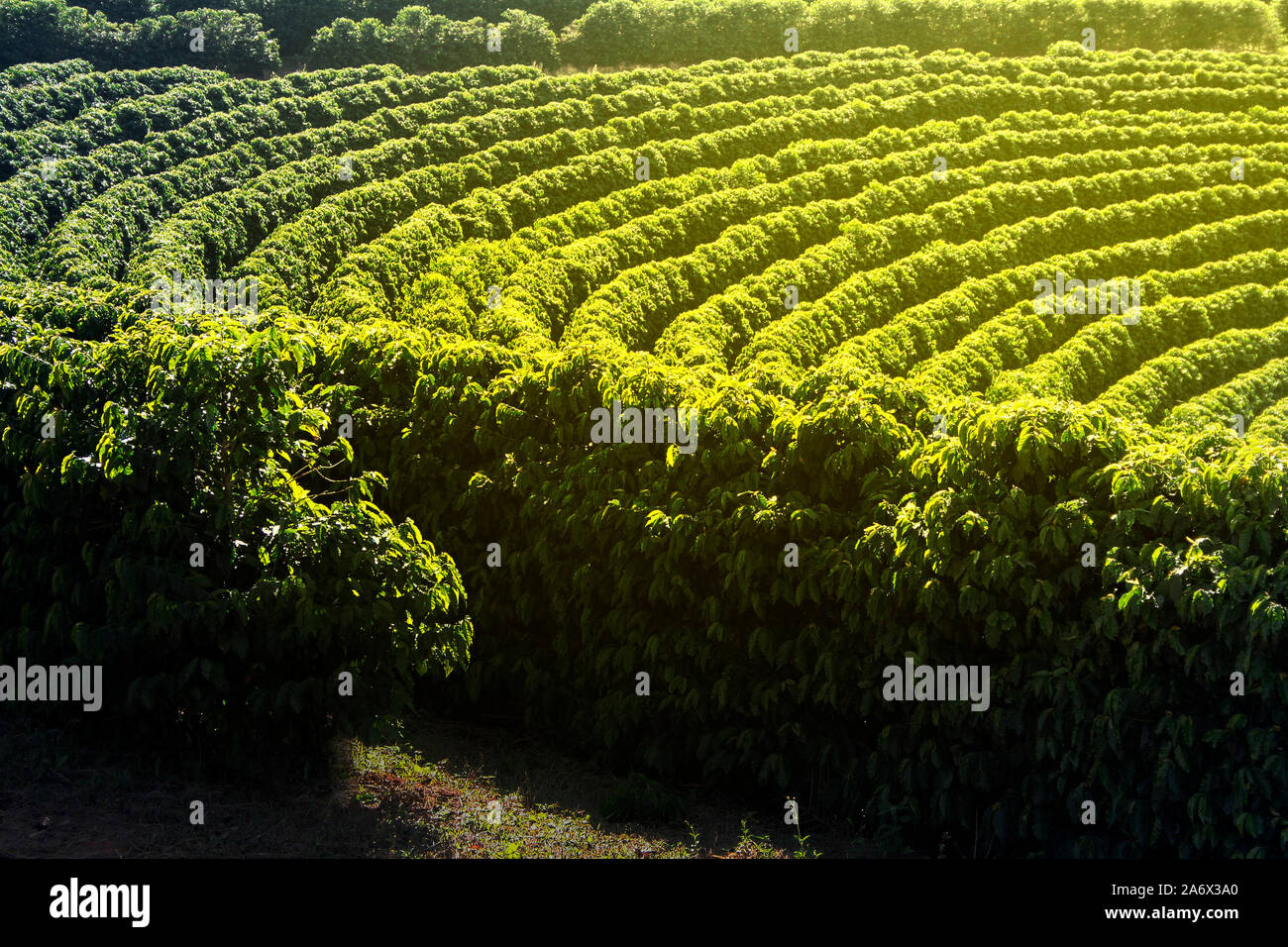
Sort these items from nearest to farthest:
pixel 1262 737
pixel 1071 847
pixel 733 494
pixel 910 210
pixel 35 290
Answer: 1. pixel 1262 737
2. pixel 1071 847
3. pixel 733 494
4. pixel 35 290
5. pixel 910 210

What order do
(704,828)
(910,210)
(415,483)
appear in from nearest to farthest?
Answer: (704,828) → (415,483) → (910,210)

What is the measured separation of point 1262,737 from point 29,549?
10469mm

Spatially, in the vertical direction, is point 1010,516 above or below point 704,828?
above

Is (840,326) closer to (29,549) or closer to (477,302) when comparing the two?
(477,302)

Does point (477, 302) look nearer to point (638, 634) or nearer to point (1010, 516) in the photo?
point (638, 634)

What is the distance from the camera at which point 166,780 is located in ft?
32.8

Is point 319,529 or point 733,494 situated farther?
point 733,494

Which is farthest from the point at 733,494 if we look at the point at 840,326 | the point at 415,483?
the point at 840,326

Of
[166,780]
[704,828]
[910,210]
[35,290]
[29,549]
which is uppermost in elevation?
[910,210]

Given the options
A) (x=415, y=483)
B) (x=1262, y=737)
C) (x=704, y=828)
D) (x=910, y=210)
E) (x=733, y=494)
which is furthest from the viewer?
(x=910, y=210)

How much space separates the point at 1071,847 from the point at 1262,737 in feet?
→ 5.82

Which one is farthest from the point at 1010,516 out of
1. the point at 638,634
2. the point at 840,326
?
the point at 840,326

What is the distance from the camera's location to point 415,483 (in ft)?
44.6

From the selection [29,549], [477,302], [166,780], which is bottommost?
[166,780]
